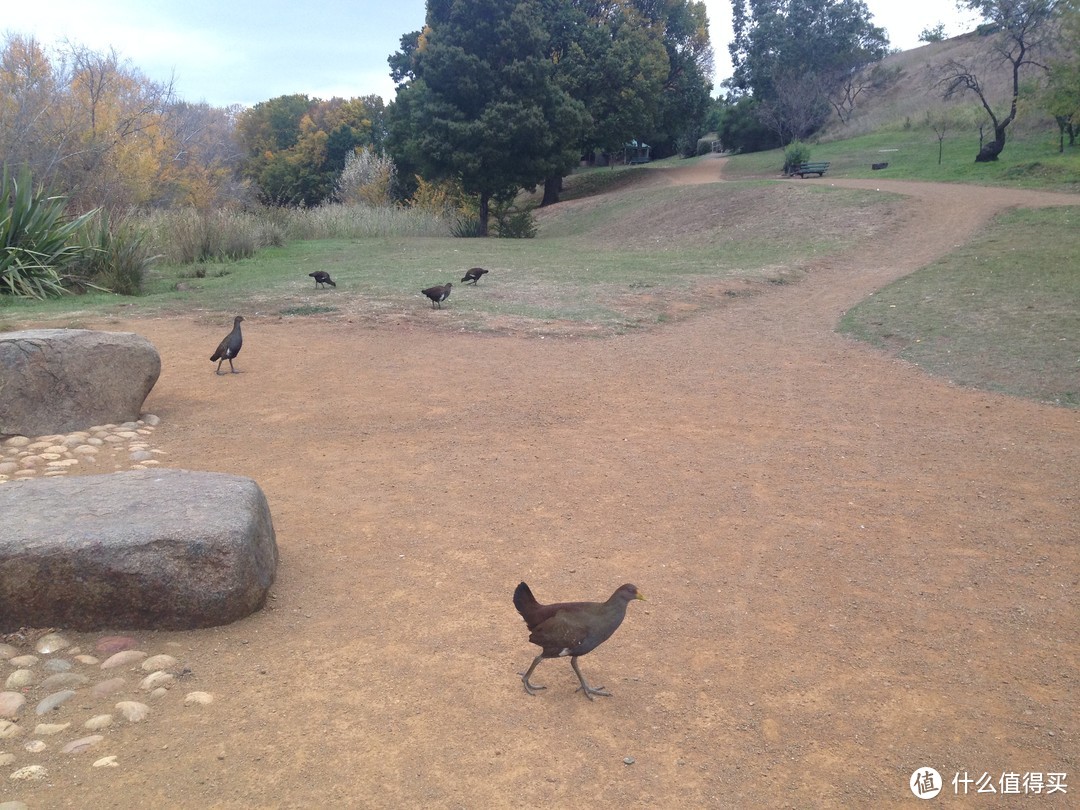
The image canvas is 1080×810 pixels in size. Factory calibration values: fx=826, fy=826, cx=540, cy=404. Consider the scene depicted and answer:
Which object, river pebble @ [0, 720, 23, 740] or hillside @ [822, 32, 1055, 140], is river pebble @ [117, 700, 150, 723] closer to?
river pebble @ [0, 720, 23, 740]

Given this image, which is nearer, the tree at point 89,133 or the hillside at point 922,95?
the tree at point 89,133

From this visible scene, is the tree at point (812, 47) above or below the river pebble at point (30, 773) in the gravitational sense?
above

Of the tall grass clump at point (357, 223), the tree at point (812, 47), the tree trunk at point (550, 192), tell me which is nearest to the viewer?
the tall grass clump at point (357, 223)

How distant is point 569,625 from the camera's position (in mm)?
3529

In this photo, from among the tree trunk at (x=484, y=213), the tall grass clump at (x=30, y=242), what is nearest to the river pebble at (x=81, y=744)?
the tall grass clump at (x=30, y=242)

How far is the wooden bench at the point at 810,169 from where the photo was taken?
108ft

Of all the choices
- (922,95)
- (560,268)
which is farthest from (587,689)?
(922,95)

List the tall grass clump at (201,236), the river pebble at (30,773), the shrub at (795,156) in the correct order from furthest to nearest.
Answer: the shrub at (795,156)
the tall grass clump at (201,236)
the river pebble at (30,773)

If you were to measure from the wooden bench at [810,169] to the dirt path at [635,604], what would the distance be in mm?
26387

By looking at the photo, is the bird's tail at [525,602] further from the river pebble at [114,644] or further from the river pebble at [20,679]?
the river pebble at [20,679]

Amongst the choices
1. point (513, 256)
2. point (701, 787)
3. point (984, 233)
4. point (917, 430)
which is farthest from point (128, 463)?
point (984, 233)

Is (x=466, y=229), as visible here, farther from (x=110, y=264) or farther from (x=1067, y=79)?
(x=1067, y=79)

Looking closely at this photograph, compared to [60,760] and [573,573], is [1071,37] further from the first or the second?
[60,760]

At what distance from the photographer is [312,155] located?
50500mm
